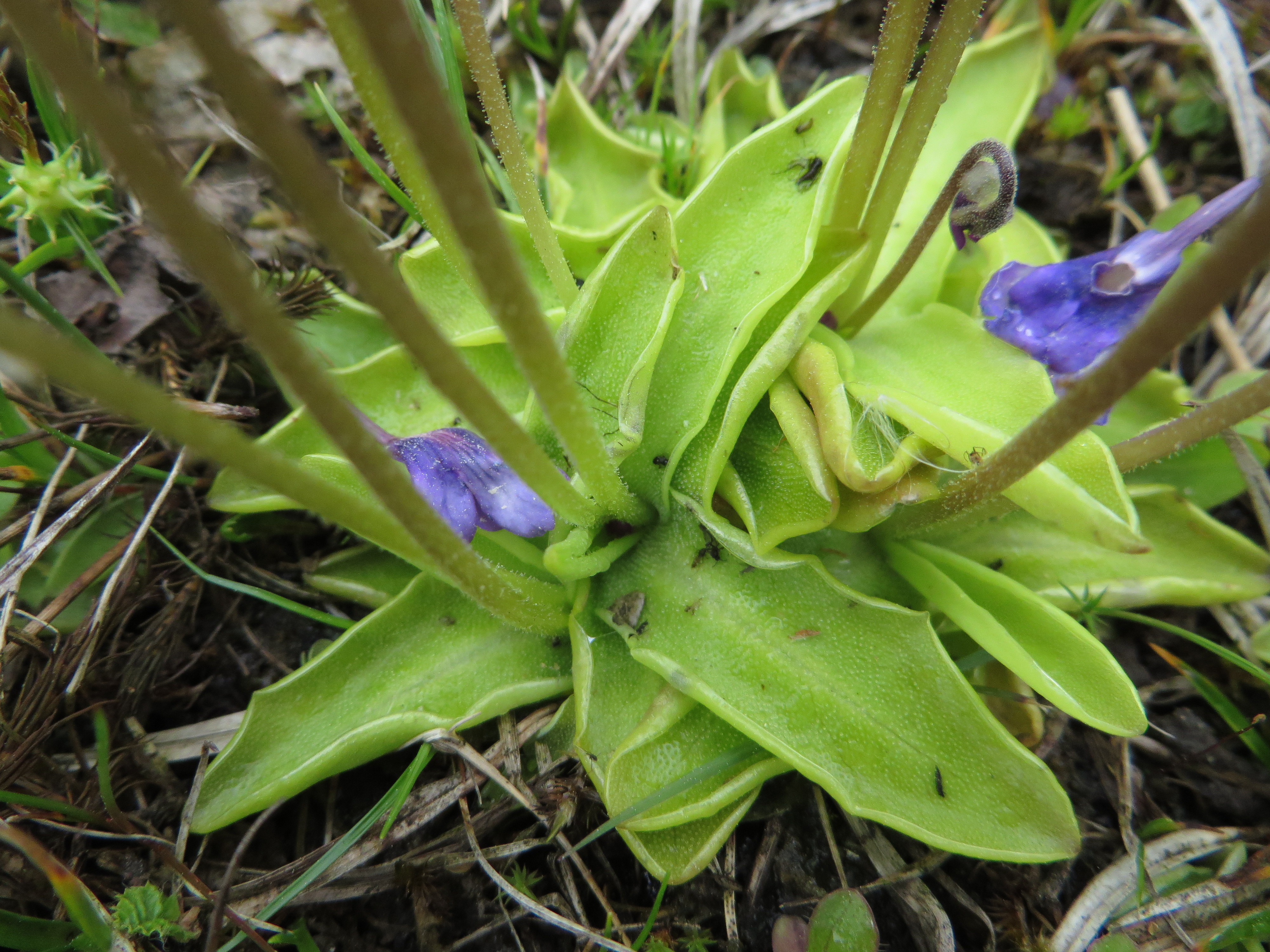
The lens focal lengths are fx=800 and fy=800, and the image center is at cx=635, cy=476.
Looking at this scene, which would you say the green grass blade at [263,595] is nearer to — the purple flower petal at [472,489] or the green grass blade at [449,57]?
the purple flower petal at [472,489]

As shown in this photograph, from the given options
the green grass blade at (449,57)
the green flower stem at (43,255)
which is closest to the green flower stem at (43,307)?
the green flower stem at (43,255)

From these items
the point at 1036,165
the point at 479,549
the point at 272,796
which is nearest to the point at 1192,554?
the point at 1036,165

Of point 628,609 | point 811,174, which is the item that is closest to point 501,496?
point 628,609

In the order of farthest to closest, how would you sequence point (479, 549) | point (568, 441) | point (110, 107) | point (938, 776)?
point (479, 549), point (938, 776), point (568, 441), point (110, 107)

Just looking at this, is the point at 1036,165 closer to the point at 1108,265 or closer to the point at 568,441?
the point at 1108,265

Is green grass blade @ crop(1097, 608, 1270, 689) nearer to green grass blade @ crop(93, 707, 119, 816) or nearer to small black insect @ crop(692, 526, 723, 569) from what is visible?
small black insect @ crop(692, 526, 723, 569)

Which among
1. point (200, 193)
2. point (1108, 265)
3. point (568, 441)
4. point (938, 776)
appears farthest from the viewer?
point (200, 193)
